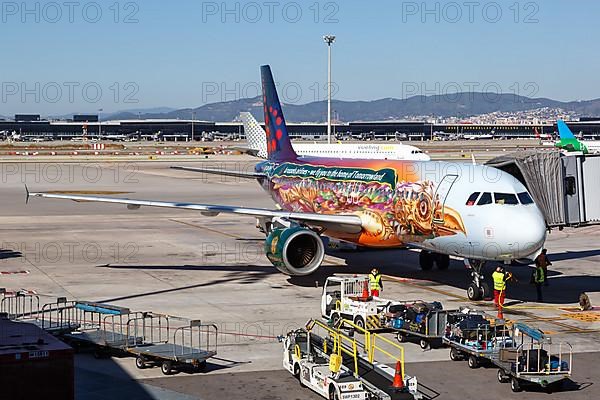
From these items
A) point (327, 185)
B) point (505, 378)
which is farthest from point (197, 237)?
point (505, 378)

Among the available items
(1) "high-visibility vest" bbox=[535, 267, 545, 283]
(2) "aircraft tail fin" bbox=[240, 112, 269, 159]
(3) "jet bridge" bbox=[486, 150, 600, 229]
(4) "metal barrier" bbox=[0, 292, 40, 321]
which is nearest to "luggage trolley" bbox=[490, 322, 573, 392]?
(1) "high-visibility vest" bbox=[535, 267, 545, 283]

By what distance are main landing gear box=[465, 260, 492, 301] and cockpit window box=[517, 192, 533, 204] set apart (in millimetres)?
2438

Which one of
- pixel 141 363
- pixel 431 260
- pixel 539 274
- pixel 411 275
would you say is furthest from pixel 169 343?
pixel 431 260

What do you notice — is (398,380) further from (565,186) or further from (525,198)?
(565,186)

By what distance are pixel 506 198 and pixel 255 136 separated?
101ft

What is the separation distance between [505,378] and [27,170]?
92.4 meters

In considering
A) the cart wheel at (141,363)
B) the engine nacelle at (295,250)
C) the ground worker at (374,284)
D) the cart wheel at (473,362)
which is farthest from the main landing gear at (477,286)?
the cart wheel at (141,363)

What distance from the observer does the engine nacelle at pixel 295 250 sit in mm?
31031

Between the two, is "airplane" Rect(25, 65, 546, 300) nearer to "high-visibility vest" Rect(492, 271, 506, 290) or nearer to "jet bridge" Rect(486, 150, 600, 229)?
"high-visibility vest" Rect(492, 271, 506, 290)

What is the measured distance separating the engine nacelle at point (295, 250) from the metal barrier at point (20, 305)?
26.3 ft

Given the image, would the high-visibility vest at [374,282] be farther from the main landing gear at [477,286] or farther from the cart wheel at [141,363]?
the cart wheel at [141,363]

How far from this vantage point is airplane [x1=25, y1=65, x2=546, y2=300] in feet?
89.8

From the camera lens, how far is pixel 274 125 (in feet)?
140

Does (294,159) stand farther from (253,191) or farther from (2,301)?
(253,191)
